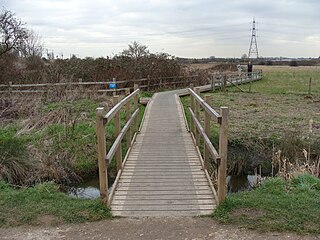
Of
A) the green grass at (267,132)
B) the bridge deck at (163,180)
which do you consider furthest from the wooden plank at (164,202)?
the green grass at (267,132)

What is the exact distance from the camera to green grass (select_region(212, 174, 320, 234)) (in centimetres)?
413

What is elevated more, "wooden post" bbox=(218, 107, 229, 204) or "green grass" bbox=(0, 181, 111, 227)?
"wooden post" bbox=(218, 107, 229, 204)

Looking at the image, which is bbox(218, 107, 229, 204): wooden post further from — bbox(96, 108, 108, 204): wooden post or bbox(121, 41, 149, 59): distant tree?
bbox(121, 41, 149, 59): distant tree

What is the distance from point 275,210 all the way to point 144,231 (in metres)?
1.69

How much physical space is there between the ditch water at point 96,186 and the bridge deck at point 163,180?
1.18 m

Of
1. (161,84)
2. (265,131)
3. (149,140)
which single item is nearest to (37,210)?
(149,140)

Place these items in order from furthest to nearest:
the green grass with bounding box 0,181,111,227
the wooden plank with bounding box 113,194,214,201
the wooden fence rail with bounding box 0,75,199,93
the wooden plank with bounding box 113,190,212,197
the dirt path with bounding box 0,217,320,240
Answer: the wooden fence rail with bounding box 0,75,199,93
the wooden plank with bounding box 113,190,212,197
the wooden plank with bounding box 113,194,214,201
the green grass with bounding box 0,181,111,227
the dirt path with bounding box 0,217,320,240

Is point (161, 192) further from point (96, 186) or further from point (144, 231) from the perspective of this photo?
point (96, 186)

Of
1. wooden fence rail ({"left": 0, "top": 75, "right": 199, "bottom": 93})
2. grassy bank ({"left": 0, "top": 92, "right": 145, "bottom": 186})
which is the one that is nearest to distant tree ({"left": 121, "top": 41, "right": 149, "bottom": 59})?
wooden fence rail ({"left": 0, "top": 75, "right": 199, "bottom": 93})

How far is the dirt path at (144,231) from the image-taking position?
398 centimetres

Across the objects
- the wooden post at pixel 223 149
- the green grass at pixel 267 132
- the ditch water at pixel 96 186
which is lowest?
the ditch water at pixel 96 186

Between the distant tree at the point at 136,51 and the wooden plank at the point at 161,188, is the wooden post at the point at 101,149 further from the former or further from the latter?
the distant tree at the point at 136,51

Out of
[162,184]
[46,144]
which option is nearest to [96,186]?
[46,144]

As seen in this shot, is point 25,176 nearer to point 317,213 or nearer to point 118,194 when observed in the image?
point 118,194
